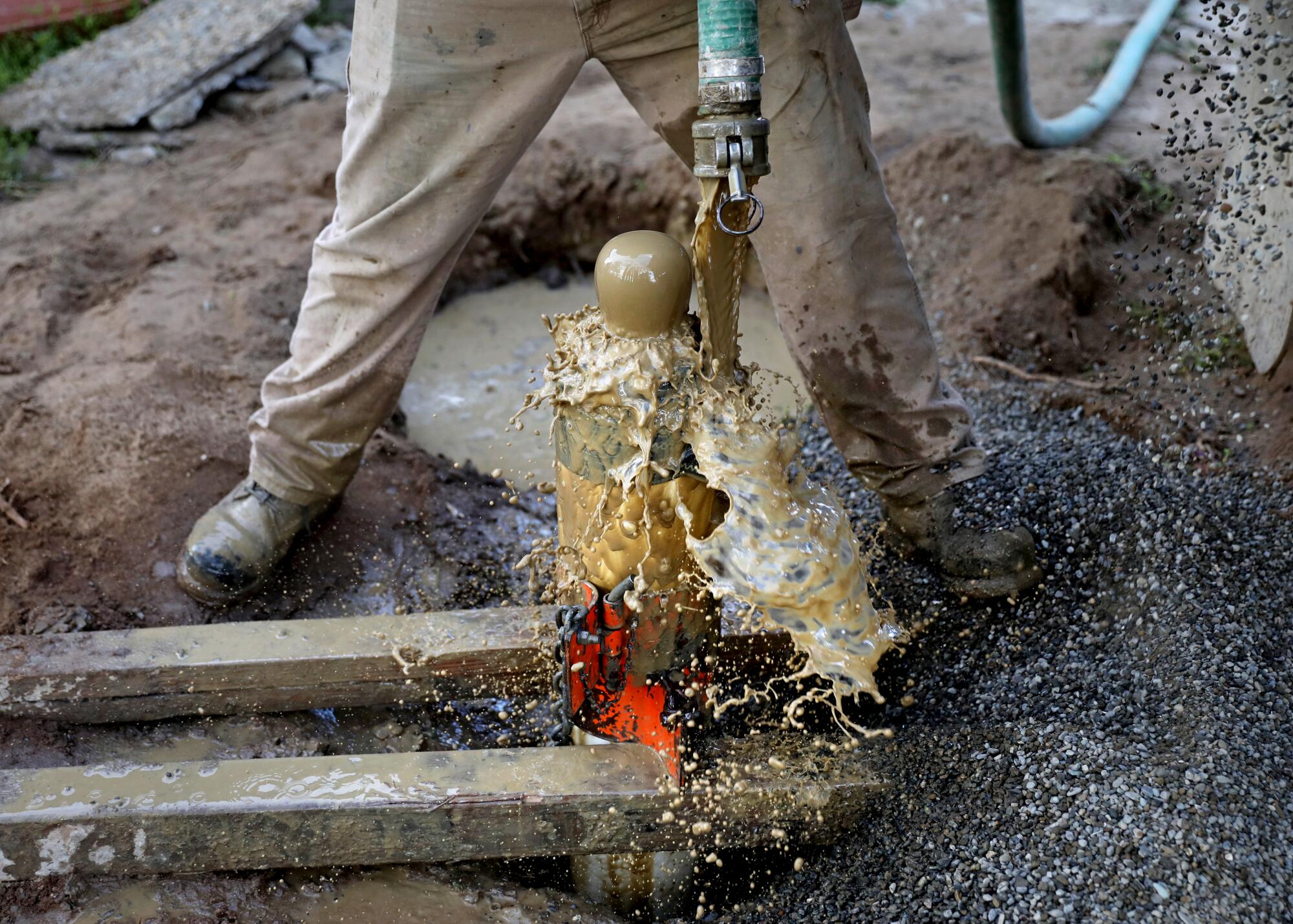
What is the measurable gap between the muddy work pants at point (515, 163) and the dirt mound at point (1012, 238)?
1367 millimetres

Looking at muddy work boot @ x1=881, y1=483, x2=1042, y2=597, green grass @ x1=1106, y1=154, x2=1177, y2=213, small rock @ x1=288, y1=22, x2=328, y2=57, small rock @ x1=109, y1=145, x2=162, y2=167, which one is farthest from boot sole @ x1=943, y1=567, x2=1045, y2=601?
small rock @ x1=288, y1=22, x2=328, y2=57

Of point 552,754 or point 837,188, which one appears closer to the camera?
point 552,754

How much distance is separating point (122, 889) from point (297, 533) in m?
1.09

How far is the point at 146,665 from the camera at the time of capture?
236 centimetres

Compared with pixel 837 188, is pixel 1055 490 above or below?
below

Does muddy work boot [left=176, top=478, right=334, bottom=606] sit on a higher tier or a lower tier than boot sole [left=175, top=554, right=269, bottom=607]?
higher

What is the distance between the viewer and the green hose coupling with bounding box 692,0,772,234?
1.63m

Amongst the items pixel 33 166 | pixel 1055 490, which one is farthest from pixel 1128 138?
pixel 33 166

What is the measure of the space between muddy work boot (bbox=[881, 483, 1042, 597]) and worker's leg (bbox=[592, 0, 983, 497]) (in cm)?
6

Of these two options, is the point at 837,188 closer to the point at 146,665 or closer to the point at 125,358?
the point at 146,665

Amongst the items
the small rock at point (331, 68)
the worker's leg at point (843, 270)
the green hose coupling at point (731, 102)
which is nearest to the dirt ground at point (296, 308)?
the small rock at point (331, 68)

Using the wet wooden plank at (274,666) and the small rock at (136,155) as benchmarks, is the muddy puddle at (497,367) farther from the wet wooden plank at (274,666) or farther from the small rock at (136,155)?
the small rock at (136,155)

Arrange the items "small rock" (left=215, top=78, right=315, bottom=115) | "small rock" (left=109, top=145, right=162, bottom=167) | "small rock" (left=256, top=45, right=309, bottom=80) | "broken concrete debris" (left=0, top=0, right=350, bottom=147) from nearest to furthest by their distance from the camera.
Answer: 1. "small rock" (left=109, top=145, right=162, bottom=167)
2. "broken concrete debris" (left=0, top=0, right=350, bottom=147)
3. "small rock" (left=215, top=78, right=315, bottom=115)
4. "small rock" (left=256, top=45, right=309, bottom=80)

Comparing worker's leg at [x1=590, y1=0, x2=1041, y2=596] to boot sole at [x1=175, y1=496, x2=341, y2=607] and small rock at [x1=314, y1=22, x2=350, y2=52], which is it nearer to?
boot sole at [x1=175, y1=496, x2=341, y2=607]
